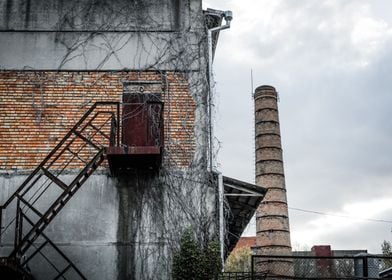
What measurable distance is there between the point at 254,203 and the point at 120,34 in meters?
5.13

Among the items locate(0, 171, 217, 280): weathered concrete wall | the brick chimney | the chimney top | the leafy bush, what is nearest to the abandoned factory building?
locate(0, 171, 217, 280): weathered concrete wall

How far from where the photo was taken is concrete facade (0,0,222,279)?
1181 cm

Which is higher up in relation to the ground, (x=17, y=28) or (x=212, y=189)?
(x=17, y=28)

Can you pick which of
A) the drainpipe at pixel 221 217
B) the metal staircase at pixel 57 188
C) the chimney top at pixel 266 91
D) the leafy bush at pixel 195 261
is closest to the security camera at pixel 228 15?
the metal staircase at pixel 57 188

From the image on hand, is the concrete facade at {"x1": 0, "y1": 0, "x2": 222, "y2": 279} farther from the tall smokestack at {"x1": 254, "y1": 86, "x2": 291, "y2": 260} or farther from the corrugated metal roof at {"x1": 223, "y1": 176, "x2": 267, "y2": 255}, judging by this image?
the tall smokestack at {"x1": 254, "y1": 86, "x2": 291, "y2": 260}

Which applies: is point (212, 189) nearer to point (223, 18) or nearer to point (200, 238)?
point (200, 238)

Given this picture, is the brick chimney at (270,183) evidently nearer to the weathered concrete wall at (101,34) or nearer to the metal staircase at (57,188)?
the weathered concrete wall at (101,34)

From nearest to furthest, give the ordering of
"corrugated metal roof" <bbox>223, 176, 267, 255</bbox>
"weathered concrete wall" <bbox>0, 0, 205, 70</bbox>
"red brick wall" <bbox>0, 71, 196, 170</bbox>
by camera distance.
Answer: "red brick wall" <bbox>0, 71, 196, 170</bbox>
"corrugated metal roof" <bbox>223, 176, 267, 255</bbox>
"weathered concrete wall" <bbox>0, 0, 205, 70</bbox>

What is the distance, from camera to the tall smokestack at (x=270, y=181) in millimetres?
28359

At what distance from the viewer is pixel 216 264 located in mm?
11172

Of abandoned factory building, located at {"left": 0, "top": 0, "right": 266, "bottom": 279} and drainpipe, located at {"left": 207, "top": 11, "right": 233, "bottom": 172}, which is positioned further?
drainpipe, located at {"left": 207, "top": 11, "right": 233, "bottom": 172}

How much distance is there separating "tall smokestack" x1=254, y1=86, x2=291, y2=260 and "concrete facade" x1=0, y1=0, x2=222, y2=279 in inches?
638

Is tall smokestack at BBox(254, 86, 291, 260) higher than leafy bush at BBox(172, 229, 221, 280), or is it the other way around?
tall smokestack at BBox(254, 86, 291, 260)

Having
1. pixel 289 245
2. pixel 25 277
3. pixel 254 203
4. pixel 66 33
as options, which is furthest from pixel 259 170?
pixel 25 277
